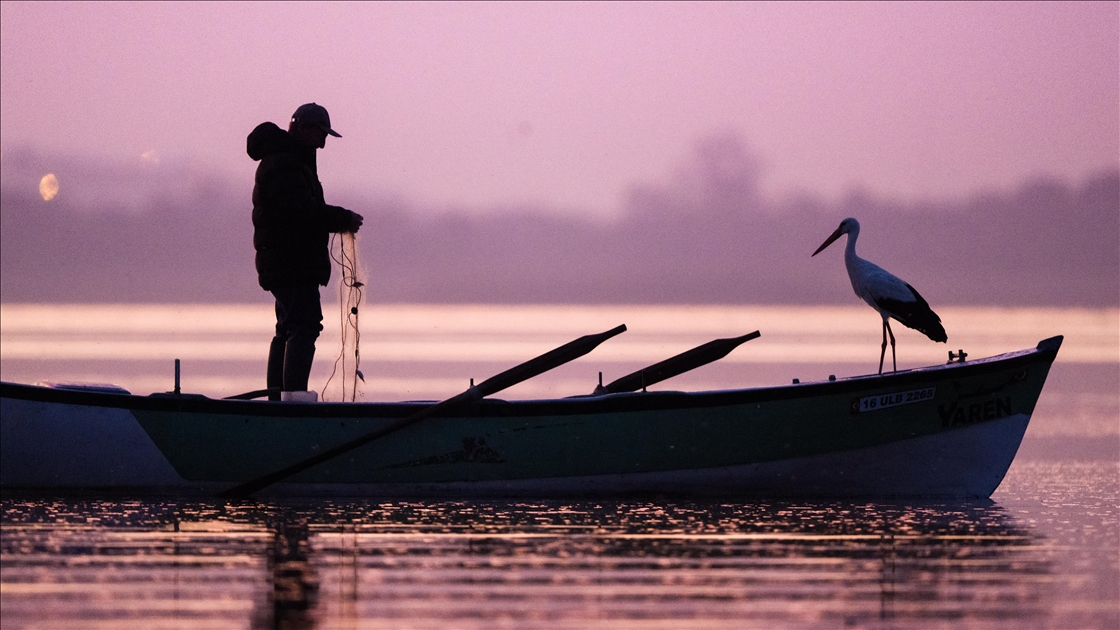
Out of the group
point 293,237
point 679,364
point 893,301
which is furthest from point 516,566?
point 893,301

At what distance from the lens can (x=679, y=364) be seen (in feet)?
36.8

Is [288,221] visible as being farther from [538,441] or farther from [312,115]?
[538,441]

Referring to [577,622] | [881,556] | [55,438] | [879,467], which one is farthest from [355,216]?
[577,622]

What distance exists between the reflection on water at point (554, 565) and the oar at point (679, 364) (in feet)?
4.38

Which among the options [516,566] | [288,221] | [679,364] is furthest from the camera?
[679,364]

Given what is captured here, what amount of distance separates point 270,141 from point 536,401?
2.58 metres

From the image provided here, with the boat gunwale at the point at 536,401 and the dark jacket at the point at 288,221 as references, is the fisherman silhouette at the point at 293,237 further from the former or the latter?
the boat gunwale at the point at 536,401

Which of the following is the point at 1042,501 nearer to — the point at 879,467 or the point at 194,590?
the point at 879,467

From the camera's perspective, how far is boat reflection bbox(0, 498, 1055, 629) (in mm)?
5520

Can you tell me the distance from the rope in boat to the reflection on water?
58.2 inches

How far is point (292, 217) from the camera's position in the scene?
1034 centimetres

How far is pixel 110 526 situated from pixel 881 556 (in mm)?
4116

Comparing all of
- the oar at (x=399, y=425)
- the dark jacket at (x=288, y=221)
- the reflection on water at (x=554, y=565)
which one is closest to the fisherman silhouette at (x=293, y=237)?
the dark jacket at (x=288, y=221)

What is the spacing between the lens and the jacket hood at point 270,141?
10.6 m
